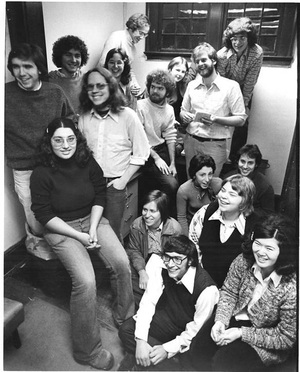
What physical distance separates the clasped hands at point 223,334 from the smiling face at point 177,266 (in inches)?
7.7

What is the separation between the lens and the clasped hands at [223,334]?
1.04m

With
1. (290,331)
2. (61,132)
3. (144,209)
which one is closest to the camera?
(290,331)

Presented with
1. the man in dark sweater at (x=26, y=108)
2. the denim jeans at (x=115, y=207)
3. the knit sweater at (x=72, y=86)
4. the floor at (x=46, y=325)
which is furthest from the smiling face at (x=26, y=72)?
the floor at (x=46, y=325)

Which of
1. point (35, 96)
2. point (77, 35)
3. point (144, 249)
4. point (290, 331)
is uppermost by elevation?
point (77, 35)

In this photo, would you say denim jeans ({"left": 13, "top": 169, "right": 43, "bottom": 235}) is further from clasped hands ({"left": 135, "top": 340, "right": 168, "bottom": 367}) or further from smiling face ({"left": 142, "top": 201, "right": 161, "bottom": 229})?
clasped hands ({"left": 135, "top": 340, "right": 168, "bottom": 367})

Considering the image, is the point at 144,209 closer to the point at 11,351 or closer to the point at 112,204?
the point at 112,204

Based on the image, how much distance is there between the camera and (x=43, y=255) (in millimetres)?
1277

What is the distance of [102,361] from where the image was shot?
3.59 feet

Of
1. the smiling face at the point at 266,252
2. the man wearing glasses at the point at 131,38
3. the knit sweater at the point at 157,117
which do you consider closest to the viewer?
the smiling face at the point at 266,252

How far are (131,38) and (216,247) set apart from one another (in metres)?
0.82

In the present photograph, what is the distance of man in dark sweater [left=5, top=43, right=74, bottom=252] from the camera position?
3.46 ft

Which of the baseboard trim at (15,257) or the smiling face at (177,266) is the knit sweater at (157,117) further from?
the baseboard trim at (15,257)

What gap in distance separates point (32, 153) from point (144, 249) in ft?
1.81

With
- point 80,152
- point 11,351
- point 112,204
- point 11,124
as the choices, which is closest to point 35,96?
point 11,124
